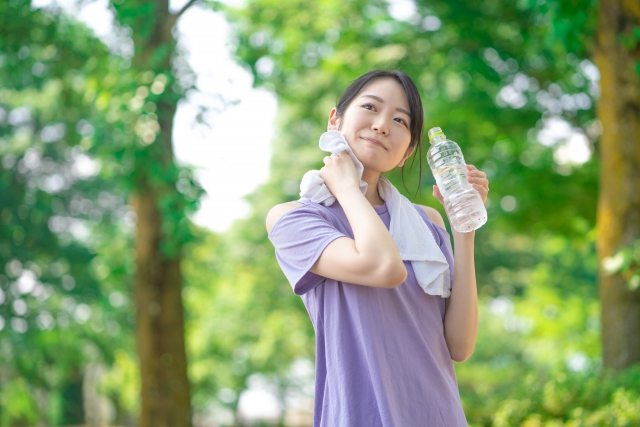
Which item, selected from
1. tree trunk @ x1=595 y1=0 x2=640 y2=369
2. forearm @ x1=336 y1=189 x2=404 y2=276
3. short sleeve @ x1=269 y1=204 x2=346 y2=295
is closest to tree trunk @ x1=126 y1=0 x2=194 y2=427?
tree trunk @ x1=595 y1=0 x2=640 y2=369

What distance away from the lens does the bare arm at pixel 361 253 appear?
160cm

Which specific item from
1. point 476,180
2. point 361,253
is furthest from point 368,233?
point 476,180

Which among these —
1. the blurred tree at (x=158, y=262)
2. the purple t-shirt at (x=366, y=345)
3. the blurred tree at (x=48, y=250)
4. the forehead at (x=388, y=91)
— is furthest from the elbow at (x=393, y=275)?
the blurred tree at (x=48, y=250)

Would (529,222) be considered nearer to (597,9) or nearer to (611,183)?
(611,183)

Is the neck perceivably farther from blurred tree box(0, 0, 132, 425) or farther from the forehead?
blurred tree box(0, 0, 132, 425)

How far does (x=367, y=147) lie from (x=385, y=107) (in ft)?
0.41

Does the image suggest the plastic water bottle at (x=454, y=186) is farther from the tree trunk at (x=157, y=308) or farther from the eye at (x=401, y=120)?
the tree trunk at (x=157, y=308)

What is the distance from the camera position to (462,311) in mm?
1837

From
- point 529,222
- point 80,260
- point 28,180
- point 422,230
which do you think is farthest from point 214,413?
point 422,230

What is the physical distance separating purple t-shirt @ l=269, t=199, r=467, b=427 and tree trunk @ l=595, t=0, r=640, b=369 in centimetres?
547

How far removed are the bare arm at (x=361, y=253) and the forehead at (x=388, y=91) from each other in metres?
0.28

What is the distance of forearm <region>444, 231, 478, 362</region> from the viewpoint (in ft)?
6.03

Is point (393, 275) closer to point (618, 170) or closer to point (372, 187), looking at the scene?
point (372, 187)

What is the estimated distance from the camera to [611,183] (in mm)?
6758
